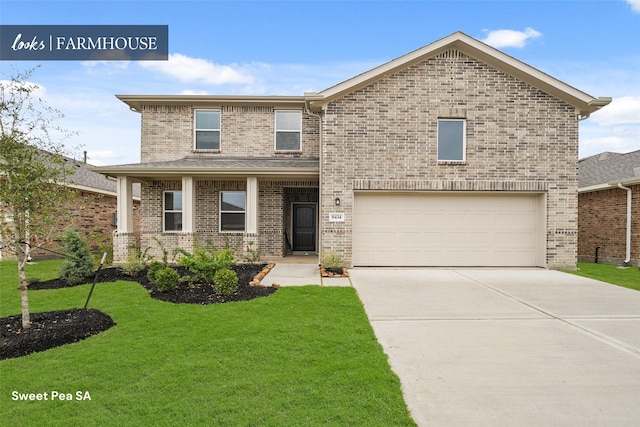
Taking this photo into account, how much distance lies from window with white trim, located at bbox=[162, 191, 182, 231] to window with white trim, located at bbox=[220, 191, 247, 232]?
159 cm

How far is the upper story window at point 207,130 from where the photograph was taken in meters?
12.9

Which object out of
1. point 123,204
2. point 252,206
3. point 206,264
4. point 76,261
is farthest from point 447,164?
point 123,204

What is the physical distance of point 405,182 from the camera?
32.3ft

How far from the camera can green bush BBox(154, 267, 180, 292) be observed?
6.81 meters

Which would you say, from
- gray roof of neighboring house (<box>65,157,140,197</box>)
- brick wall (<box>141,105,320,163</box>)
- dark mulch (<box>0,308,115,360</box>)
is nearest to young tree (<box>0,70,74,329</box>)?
dark mulch (<box>0,308,115,360</box>)

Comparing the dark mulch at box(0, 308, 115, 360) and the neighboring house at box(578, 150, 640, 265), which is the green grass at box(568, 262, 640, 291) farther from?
the dark mulch at box(0, 308, 115, 360)

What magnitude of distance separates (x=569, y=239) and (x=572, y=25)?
732 centimetres

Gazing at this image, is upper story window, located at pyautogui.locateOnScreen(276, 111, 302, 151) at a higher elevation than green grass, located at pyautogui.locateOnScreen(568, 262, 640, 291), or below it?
higher

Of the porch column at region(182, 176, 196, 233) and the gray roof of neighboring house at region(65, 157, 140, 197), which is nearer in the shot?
the porch column at region(182, 176, 196, 233)

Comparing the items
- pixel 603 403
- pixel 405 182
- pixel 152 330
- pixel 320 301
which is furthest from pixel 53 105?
pixel 405 182

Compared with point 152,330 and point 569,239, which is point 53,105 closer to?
point 152,330

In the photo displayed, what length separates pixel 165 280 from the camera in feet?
22.4

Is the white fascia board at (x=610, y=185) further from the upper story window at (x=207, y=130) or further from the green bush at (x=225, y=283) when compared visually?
the upper story window at (x=207, y=130)

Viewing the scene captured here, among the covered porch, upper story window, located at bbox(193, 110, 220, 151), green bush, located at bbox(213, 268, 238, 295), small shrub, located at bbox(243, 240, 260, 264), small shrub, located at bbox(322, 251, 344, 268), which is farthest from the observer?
upper story window, located at bbox(193, 110, 220, 151)
